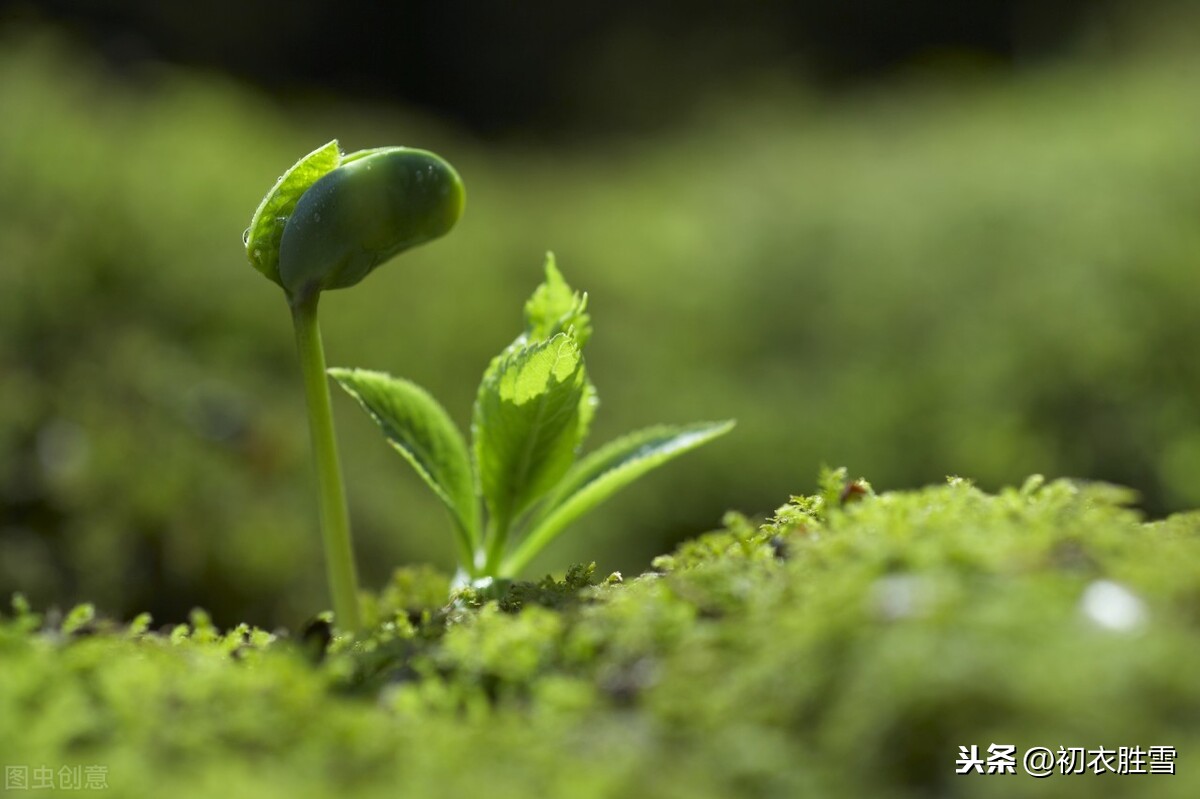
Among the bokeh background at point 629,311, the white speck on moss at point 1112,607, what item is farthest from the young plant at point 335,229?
the bokeh background at point 629,311

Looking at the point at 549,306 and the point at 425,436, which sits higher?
the point at 549,306

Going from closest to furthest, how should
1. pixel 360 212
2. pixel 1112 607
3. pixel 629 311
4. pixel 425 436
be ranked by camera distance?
pixel 1112 607, pixel 360 212, pixel 425 436, pixel 629 311

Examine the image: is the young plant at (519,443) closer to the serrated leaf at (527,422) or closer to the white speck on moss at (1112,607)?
the serrated leaf at (527,422)

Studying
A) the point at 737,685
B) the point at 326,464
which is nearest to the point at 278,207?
the point at 326,464

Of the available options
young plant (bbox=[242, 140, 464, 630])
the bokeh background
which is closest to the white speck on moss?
young plant (bbox=[242, 140, 464, 630])

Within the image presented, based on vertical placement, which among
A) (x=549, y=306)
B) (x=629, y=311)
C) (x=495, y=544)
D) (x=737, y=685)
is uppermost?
(x=629, y=311)

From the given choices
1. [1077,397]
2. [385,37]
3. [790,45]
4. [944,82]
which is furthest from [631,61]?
[1077,397]

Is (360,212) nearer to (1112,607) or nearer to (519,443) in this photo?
(519,443)

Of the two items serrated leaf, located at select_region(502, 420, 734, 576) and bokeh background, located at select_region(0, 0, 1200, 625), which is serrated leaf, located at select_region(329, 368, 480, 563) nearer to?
serrated leaf, located at select_region(502, 420, 734, 576)
